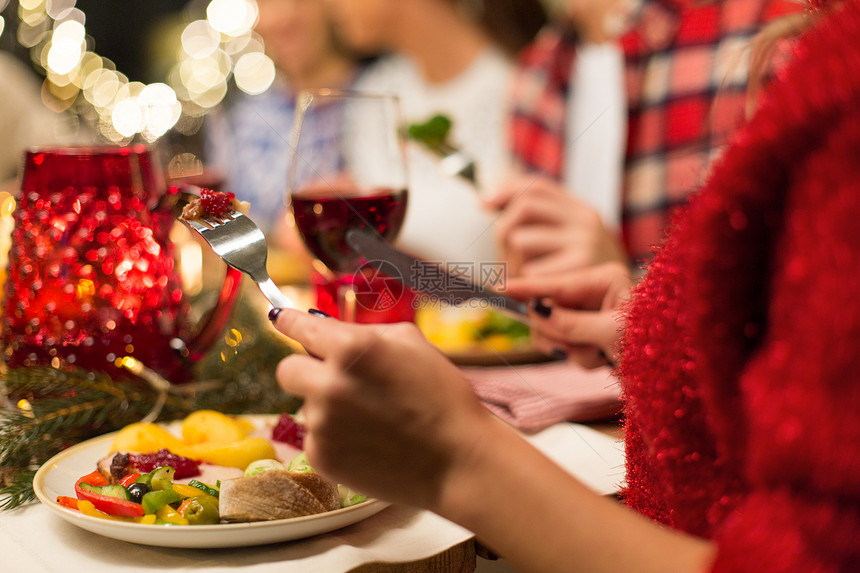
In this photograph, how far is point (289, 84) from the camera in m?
3.34

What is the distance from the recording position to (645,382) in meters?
0.46

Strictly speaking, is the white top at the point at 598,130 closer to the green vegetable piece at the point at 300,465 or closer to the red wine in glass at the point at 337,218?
the red wine in glass at the point at 337,218

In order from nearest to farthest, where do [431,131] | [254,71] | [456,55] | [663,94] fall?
[431,131]
[663,94]
[456,55]
[254,71]

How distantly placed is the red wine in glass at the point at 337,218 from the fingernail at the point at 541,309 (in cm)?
19

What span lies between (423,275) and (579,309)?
10.6 inches

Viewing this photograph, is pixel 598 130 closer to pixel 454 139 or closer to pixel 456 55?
Result: pixel 454 139

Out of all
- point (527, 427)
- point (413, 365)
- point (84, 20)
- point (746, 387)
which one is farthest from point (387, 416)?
point (84, 20)

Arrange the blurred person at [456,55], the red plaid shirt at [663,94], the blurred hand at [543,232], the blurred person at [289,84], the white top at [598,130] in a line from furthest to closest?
the blurred person at [289,84], the blurred person at [456,55], the white top at [598,130], the red plaid shirt at [663,94], the blurred hand at [543,232]

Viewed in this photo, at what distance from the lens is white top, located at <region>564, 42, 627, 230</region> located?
1.87m

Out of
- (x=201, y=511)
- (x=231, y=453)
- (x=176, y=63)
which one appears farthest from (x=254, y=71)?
(x=201, y=511)

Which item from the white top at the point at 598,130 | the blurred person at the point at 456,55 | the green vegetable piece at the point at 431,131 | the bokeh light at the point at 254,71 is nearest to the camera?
the green vegetable piece at the point at 431,131

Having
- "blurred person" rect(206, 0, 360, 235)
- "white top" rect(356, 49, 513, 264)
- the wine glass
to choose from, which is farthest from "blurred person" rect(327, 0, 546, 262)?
the wine glass

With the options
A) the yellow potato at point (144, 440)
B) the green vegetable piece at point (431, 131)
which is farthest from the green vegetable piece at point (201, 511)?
the green vegetable piece at point (431, 131)

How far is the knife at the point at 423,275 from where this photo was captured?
2.33ft
